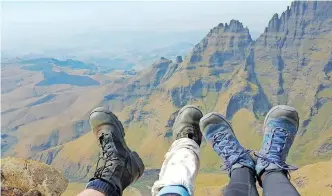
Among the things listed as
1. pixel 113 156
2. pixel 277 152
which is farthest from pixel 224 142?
pixel 113 156

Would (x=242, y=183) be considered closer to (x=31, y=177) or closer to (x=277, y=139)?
(x=277, y=139)

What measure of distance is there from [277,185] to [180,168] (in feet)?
6.98

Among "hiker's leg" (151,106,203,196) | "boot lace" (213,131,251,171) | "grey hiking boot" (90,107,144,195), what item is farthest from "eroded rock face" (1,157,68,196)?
"boot lace" (213,131,251,171)

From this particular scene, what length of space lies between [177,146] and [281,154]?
120 inches

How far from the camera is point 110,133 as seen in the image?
11547 millimetres

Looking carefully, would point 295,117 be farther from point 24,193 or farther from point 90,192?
point 24,193

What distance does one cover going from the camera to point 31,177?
11.0 metres

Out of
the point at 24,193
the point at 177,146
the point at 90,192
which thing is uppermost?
the point at 177,146

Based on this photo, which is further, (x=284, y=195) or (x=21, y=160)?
(x=21, y=160)

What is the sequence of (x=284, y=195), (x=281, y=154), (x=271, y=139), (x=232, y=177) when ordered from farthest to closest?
(x=271, y=139)
(x=281, y=154)
(x=232, y=177)
(x=284, y=195)

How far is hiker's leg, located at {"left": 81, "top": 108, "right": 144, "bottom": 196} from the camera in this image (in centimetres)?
860

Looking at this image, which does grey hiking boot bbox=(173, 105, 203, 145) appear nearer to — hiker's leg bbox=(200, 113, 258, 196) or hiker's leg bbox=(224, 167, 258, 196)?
hiker's leg bbox=(200, 113, 258, 196)

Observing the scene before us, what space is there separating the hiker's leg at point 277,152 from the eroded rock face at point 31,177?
19.6ft

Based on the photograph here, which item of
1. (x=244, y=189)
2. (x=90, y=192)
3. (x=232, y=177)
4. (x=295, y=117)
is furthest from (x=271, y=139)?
(x=90, y=192)
